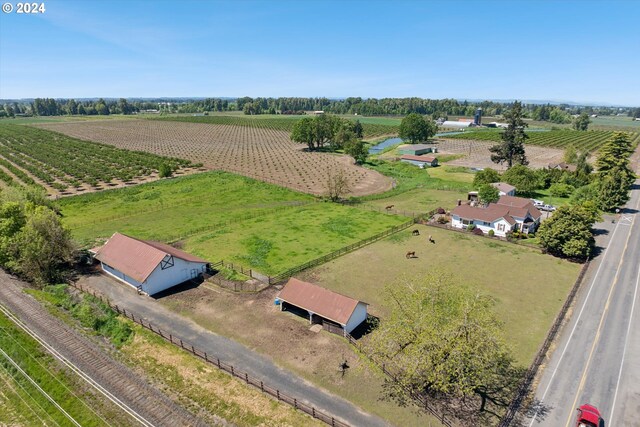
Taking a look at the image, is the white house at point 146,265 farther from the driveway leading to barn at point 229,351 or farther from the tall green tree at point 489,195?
the tall green tree at point 489,195

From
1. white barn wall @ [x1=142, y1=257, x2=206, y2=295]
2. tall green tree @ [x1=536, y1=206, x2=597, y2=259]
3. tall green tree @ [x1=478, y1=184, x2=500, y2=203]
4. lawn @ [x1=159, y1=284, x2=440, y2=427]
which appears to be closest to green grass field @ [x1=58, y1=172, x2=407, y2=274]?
white barn wall @ [x1=142, y1=257, x2=206, y2=295]

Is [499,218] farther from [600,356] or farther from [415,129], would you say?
[415,129]

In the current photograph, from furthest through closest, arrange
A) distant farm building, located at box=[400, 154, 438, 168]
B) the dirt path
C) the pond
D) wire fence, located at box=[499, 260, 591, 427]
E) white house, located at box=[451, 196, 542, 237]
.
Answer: the pond, distant farm building, located at box=[400, 154, 438, 168], white house, located at box=[451, 196, 542, 237], wire fence, located at box=[499, 260, 591, 427], the dirt path

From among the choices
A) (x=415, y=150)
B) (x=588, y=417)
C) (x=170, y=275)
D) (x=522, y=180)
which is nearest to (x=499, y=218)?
(x=522, y=180)

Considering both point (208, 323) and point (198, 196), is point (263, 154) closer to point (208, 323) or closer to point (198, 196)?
→ point (198, 196)

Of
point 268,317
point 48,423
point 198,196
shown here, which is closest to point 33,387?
point 48,423

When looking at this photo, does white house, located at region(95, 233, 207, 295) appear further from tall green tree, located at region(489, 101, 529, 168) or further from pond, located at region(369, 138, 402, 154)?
pond, located at region(369, 138, 402, 154)
